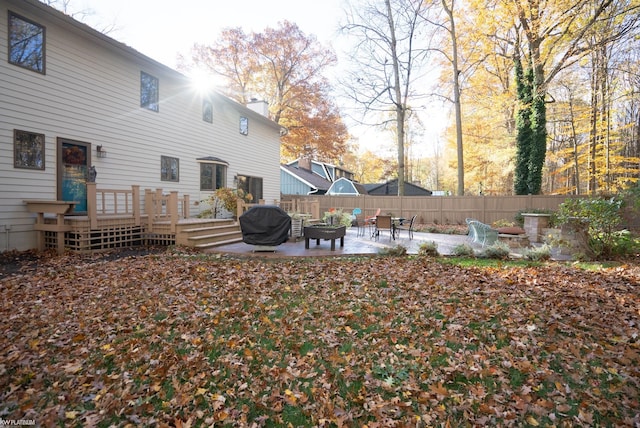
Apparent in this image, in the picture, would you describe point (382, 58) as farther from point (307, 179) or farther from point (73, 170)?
point (73, 170)

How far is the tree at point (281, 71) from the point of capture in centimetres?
2178

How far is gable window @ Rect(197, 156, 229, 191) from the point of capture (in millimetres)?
12758

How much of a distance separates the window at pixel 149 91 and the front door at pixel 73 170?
8.31ft

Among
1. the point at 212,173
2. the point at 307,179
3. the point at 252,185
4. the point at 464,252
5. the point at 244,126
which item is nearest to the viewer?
the point at 464,252

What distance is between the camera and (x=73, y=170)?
848 cm

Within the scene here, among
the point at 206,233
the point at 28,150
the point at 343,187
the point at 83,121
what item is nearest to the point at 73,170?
the point at 28,150

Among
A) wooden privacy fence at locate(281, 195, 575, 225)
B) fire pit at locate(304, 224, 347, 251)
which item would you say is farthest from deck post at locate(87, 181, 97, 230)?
wooden privacy fence at locate(281, 195, 575, 225)

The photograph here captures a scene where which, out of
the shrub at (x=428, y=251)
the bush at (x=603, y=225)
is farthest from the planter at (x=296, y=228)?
the bush at (x=603, y=225)

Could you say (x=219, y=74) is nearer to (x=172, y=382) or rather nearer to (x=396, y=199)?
(x=396, y=199)

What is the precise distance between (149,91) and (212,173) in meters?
3.76

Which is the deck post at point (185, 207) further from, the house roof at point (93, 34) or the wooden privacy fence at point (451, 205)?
the wooden privacy fence at point (451, 205)

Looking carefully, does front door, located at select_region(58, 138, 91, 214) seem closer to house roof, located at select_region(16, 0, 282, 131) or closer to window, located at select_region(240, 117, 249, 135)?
house roof, located at select_region(16, 0, 282, 131)

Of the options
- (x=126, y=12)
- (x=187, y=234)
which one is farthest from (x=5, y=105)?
(x=126, y=12)

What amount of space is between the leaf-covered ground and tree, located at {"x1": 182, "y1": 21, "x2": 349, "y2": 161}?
19.6 m
